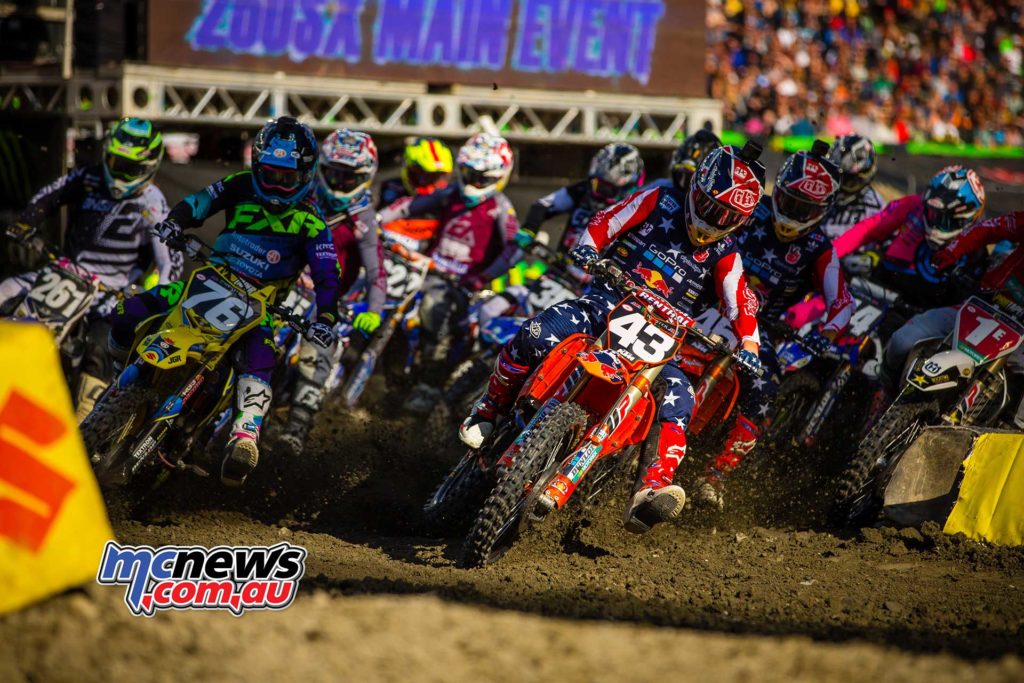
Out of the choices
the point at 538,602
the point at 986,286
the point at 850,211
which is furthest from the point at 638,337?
the point at 850,211

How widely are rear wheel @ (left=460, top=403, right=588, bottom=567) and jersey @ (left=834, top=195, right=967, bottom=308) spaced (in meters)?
4.61

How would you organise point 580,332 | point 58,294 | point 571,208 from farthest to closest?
point 571,208
point 58,294
point 580,332

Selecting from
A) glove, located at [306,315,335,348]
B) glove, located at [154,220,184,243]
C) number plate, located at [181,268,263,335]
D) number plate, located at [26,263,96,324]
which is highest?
glove, located at [154,220,184,243]

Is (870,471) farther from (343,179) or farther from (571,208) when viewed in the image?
(343,179)

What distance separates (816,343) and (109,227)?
561 centimetres

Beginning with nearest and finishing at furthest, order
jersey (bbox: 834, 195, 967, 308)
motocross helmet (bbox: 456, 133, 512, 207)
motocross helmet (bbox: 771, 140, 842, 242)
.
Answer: motocross helmet (bbox: 771, 140, 842, 242)
jersey (bbox: 834, 195, 967, 308)
motocross helmet (bbox: 456, 133, 512, 207)

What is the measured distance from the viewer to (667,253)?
742 centimetres

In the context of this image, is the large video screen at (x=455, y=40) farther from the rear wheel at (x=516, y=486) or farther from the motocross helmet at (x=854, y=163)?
the rear wheel at (x=516, y=486)

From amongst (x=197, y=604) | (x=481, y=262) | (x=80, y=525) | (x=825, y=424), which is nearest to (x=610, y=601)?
(x=197, y=604)

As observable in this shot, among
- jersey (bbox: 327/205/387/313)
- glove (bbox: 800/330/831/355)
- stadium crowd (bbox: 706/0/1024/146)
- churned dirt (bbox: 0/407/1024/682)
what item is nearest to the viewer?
churned dirt (bbox: 0/407/1024/682)

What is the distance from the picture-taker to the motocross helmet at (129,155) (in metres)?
9.61

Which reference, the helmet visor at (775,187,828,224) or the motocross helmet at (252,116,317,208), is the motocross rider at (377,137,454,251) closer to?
the motocross helmet at (252,116,317,208)

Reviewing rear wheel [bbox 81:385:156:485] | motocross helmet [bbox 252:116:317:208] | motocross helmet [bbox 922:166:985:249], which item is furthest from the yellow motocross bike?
motocross helmet [bbox 922:166:985:249]

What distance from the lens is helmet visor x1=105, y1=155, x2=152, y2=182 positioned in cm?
962
